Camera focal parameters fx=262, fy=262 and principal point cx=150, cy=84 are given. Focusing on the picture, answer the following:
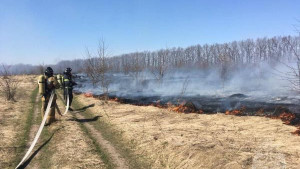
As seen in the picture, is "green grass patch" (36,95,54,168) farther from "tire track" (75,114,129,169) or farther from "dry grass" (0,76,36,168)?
"tire track" (75,114,129,169)

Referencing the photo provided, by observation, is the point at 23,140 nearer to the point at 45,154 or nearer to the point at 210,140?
the point at 45,154

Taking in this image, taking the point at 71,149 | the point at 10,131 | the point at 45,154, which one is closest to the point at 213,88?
the point at 10,131

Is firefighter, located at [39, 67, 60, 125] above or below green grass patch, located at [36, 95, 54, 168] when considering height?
above

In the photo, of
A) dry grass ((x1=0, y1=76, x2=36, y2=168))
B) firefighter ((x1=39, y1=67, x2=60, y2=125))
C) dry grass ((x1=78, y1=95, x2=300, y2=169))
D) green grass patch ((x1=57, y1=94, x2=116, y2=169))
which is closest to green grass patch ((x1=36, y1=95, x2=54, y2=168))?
dry grass ((x1=0, y1=76, x2=36, y2=168))

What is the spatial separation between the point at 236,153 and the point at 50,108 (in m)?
8.20

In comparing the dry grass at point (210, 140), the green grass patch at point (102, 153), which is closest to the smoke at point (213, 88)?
the dry grass at point (210, 140)

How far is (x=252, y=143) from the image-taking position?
8.04 meters

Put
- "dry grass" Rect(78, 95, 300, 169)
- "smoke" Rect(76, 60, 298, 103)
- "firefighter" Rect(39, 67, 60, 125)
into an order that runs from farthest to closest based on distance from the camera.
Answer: "smoke" Rect(76, 60, 298, 103)
"firefighter" Rect(39, 67, 60, 125)
"dry grass" Rect(78, 95, 300, 169)

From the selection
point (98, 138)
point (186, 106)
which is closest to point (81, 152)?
point (98, 138)

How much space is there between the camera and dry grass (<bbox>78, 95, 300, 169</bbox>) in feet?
21.4

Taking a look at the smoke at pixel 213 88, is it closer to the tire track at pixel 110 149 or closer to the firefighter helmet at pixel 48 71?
the tire track at pixel 110 149

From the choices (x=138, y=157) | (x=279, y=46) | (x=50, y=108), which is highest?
(x=279, y=46)

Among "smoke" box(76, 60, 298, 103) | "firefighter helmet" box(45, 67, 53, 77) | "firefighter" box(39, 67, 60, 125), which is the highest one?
"firefighter helmet" box(45, 67, 53, 77)

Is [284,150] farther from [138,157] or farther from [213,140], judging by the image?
[138,157]
